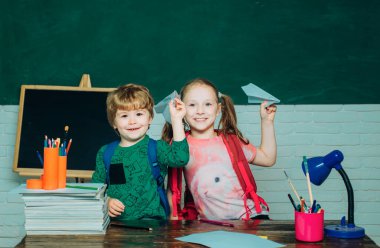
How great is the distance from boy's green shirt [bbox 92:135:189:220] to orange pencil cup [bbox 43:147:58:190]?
45cm

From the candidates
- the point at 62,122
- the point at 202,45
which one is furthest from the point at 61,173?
the point at 202,45

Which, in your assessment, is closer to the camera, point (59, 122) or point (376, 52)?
point (59, 122)

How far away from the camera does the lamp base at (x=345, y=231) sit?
1.68 m

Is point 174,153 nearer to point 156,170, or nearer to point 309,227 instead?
point 156,170

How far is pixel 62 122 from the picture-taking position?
3.23 m

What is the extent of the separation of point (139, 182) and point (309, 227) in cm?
82

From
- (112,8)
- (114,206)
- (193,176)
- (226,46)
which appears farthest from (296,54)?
(114,206)

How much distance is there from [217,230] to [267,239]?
0.19 meters

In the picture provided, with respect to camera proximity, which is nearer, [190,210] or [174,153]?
[174,153]

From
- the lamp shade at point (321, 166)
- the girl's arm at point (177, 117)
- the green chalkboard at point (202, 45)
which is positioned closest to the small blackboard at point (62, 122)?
the green chalkboard at point (202, 45)

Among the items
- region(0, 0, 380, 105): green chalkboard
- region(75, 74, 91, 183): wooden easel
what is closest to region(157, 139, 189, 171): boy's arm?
region(75, 74, 91, 183): wooden easel

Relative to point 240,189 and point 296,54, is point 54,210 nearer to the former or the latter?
point 240,189

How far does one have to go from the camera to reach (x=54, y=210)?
173cm

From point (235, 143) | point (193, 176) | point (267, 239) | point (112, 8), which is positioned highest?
point (112, 8)
